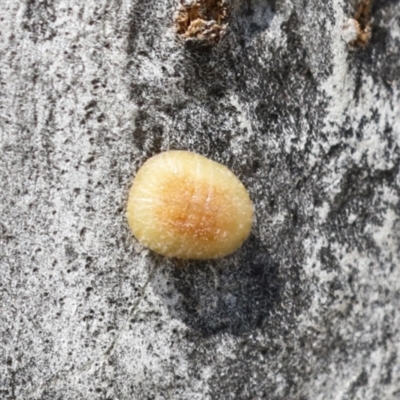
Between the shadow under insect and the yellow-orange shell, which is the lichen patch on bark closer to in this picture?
the yellow-orange shell

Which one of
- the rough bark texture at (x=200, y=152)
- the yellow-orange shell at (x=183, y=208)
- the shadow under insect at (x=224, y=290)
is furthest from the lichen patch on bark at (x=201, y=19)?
the shadow under insect at (x=224, y=290)

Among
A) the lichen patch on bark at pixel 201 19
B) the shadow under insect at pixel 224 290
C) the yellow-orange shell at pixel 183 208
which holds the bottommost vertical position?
the shadow under insect at pixel 224 290

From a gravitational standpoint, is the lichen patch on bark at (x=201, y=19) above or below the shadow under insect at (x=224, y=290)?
above

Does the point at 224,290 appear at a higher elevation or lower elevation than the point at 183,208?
lower

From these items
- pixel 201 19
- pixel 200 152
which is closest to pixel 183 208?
pixel 200 152

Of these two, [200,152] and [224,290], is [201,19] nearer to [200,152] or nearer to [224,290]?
[200,152]

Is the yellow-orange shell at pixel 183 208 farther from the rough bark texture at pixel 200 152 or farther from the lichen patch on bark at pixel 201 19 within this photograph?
the lichen patch on bark at pixel 201 19
